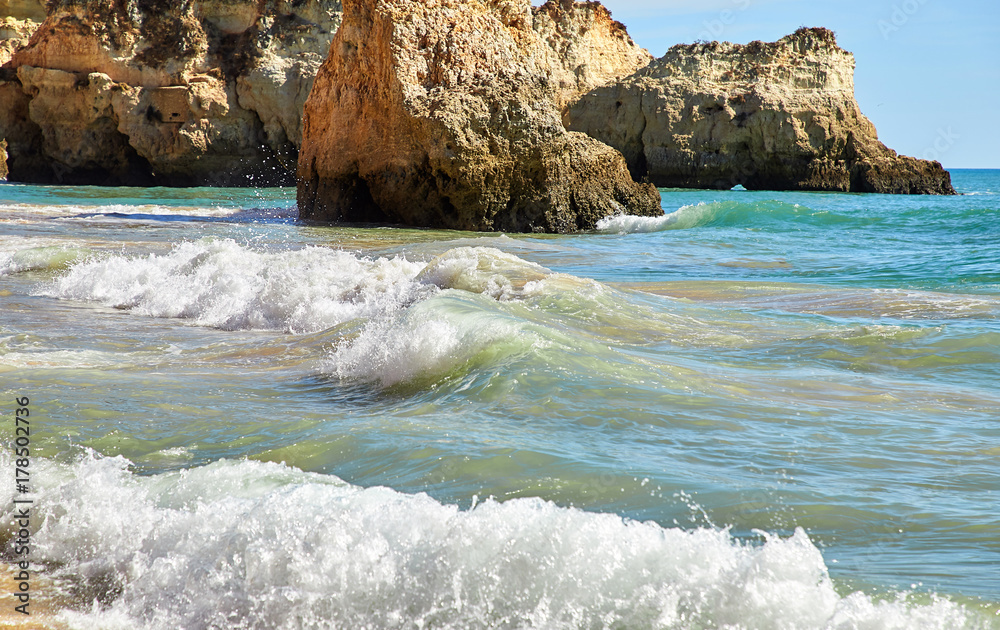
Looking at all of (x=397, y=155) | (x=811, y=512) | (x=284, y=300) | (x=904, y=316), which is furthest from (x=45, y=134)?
(x=811, y=512)

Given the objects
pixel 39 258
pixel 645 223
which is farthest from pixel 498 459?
pixel 645 223

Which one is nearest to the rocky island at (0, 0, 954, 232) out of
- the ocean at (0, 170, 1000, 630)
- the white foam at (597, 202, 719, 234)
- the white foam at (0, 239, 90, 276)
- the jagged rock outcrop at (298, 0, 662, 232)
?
the jagged rock outcrop at (298, 0, 662, 232)

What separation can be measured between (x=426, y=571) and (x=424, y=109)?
11848 millimetres

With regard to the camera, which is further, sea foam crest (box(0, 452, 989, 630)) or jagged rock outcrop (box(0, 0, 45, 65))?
jagged rock outcrop (box(0, 0, 45, 65))

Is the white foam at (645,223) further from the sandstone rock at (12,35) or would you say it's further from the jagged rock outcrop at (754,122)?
the sandstone rock at (12,35)

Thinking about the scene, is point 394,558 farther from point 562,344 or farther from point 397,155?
point 397,155

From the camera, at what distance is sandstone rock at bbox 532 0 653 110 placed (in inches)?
1582

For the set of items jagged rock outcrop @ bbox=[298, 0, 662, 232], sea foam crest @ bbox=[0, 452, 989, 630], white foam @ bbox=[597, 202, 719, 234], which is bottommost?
sea foam crest @ bbox=[0, 452, 989, 630]

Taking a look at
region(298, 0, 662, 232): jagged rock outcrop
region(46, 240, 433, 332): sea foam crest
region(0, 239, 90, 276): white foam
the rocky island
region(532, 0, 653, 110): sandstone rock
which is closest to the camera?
region(46, 240, 433, 332): sea foam crest

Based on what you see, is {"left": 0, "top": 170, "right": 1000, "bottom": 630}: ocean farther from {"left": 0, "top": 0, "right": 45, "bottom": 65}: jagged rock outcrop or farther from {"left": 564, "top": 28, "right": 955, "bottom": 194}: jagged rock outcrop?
{"left": 0, "top": 0, "right": 45, "bottom": 65}: jagged rock outcrop

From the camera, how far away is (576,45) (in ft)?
135

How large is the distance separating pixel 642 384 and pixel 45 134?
106 feet

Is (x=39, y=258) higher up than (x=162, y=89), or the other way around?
(x=162, y=89)

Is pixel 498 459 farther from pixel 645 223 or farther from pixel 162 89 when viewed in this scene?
pixel 162 89
